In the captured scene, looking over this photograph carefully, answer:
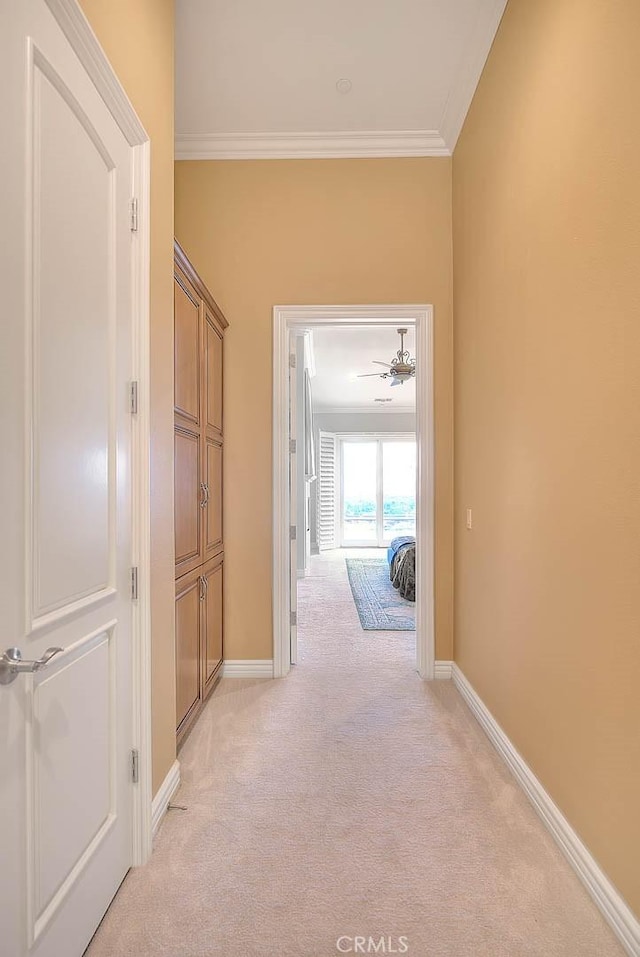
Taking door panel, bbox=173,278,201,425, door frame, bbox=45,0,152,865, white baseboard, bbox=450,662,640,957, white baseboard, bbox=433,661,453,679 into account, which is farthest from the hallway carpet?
door panel, bbox=173,278,201,425

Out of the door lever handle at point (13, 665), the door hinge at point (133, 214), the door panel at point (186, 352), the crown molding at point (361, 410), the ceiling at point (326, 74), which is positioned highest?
the ceiling at point (326, 74)

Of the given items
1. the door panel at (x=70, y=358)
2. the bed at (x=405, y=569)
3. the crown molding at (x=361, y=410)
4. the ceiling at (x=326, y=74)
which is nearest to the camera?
the door panel at (x=70, y=358)

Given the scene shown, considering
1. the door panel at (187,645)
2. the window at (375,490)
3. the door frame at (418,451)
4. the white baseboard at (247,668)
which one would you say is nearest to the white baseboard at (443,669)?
the door frame at (418,451)

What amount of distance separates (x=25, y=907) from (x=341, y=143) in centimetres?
365

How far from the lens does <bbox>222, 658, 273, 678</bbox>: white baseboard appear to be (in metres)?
3.25

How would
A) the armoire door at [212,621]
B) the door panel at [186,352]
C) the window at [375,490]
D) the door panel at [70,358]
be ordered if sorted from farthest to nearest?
1. the window at [375,490]
2. the armoire door at [212,621]
3. the door panel at [186,352]
4. the door panel at [70,358]

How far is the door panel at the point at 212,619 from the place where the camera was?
281cm

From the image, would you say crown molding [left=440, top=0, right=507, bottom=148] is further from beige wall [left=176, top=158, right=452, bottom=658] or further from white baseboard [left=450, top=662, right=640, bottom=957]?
white baseboard [left=450, top=662, right=640, bottom=957]

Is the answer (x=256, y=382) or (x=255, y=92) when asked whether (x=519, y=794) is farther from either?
(x=255, y=92)

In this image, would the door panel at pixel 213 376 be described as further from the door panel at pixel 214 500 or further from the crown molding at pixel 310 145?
the crown molding at pixel 310 145

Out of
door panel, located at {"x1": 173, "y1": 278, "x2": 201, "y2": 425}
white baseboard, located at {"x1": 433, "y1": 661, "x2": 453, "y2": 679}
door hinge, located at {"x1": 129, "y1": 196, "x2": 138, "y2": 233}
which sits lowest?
white baseboard, located at {"x1": 433, "y1": 661, "x2": 453, "y2": 679}

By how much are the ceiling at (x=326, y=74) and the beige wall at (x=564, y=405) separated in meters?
0.27

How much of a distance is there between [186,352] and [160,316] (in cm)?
56

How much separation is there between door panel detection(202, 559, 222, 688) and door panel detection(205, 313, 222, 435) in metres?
0.80
